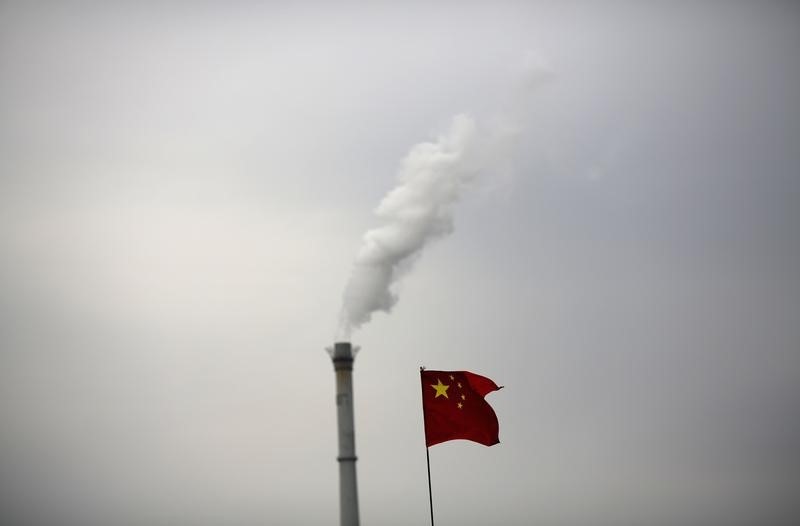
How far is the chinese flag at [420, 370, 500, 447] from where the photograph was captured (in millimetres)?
25938

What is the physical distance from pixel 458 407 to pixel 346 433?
373 centimetres

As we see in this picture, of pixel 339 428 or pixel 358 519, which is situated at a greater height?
pixel 339 428

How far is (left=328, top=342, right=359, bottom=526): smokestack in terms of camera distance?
1022 inches

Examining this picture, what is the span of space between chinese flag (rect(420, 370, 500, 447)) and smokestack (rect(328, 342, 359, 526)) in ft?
8.40

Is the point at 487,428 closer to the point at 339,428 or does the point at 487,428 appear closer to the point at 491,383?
the point at 491,383

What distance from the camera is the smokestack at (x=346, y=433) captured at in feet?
85.2

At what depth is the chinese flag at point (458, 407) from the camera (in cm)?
2594

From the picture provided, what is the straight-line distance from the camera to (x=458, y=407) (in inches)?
1031

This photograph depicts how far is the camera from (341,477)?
26062mm

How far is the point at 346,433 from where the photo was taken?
86.5 ft

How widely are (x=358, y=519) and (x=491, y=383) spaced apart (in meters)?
6.12

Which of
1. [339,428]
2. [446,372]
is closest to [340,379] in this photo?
[339,428]

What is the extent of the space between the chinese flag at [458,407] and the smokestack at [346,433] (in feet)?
8.40

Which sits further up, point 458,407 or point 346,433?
point 458,407
